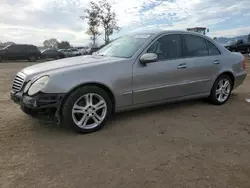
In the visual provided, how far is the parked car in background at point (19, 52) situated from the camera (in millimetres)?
21781

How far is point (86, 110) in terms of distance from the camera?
11.5 ft

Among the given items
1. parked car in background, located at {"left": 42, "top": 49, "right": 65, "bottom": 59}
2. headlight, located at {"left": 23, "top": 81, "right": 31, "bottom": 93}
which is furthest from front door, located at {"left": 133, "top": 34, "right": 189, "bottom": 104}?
parked car in background, located at {"left": 42, "top": 49, "right": 65, "bottom": 59}

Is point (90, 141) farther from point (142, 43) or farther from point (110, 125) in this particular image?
point (142, 43)

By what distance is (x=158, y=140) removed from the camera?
332 cm

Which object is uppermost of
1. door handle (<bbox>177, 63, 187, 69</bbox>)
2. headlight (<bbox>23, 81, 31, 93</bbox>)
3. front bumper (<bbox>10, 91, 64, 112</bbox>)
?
door handle (<bbox>177, 63, 187, 69</bbox>)

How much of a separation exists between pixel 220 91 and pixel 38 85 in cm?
371

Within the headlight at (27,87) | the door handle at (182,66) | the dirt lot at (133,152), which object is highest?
the door handle at (182,66)

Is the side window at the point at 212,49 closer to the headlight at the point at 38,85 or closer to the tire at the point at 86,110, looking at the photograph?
the tire at the point at 86,110

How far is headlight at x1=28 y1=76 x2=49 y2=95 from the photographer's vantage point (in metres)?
3.22

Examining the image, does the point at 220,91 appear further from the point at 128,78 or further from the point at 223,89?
the point at 128,78

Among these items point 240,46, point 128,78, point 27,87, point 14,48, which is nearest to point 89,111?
point 128,78

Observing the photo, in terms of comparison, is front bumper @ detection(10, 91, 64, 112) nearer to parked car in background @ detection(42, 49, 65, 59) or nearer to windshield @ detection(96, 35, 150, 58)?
windshield @ detection(96, 35, 150, 58)

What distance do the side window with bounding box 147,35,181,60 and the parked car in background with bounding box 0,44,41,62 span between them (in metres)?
21.1


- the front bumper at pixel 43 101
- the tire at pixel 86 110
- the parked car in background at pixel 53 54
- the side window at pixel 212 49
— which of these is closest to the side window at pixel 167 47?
the side window at pixel 212 49
